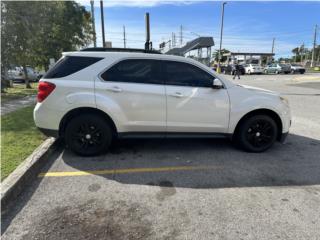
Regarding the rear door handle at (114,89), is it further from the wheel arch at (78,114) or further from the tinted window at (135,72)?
the wheel arch at (78,114)

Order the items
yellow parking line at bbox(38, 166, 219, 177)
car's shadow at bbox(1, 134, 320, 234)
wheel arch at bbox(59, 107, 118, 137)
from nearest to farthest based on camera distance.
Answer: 1. car's shadow at bbox(1, 134, 320, 234)
2. yellow parking line at bbox(38, 166, 219, 177)
3. wheel arch at bbox(59, 107, 118, 137)

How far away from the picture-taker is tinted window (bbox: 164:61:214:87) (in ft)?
15.0

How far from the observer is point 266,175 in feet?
13.2

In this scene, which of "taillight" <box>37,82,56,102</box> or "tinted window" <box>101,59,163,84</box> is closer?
"taillight" <box>37,82,56,102</box>

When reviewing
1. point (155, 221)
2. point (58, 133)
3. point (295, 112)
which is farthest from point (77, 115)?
point (295, 112)

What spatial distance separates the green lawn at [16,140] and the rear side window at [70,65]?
1352mm

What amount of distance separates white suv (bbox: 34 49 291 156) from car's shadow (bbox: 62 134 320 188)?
15.5 inches

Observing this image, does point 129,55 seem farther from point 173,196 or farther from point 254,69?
point 254,69

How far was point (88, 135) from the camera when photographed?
14.9 feet

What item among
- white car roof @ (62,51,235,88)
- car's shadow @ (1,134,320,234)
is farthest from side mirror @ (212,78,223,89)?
car's shadow @ (1,134,320,234)

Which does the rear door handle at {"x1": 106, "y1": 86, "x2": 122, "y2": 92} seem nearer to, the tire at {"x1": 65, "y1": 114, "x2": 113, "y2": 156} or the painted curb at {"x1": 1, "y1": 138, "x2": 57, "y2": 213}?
the tire at {"x1": 65, "y1": 114, "x2": 113, "y2": 156}

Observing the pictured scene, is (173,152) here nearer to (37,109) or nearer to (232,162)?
(232,162)

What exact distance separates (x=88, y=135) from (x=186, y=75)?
2.01m

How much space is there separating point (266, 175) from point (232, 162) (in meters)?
0.63
